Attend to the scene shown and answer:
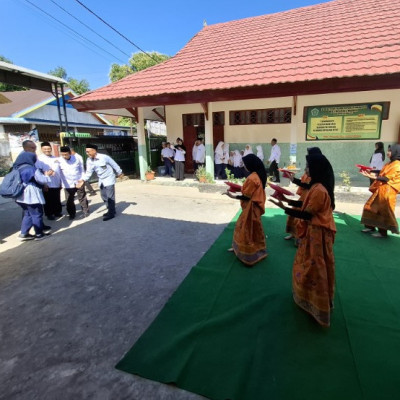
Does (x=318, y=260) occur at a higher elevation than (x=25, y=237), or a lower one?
higher

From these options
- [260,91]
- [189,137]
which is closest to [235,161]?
[189,137]

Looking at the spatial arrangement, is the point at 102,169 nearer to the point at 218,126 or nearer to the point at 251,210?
the point at 251,210

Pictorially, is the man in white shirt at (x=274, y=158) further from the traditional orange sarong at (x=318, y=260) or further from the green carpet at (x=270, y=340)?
the traditional orange sarong at (x=318, y=260)

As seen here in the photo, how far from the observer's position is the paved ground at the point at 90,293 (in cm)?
198

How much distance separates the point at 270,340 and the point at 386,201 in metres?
3.36

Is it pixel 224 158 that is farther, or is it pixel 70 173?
pixel 224 158

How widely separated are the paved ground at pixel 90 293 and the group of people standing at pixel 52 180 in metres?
0.34

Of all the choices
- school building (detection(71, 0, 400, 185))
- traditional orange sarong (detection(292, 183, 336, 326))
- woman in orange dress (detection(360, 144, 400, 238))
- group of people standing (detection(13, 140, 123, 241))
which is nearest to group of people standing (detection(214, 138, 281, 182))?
school building (detection(71, 0, 400, 185))

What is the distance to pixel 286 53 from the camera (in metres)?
7.98

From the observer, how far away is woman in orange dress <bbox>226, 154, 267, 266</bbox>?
3.48 meters

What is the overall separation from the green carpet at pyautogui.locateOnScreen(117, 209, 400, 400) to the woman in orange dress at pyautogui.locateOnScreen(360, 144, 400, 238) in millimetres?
1191

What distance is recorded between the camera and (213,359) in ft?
6.96

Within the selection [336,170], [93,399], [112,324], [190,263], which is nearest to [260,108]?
[336,170]

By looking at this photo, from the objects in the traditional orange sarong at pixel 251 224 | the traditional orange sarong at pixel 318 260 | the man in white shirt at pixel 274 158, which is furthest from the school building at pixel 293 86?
the traditional orange sarong at pixel 318 260
